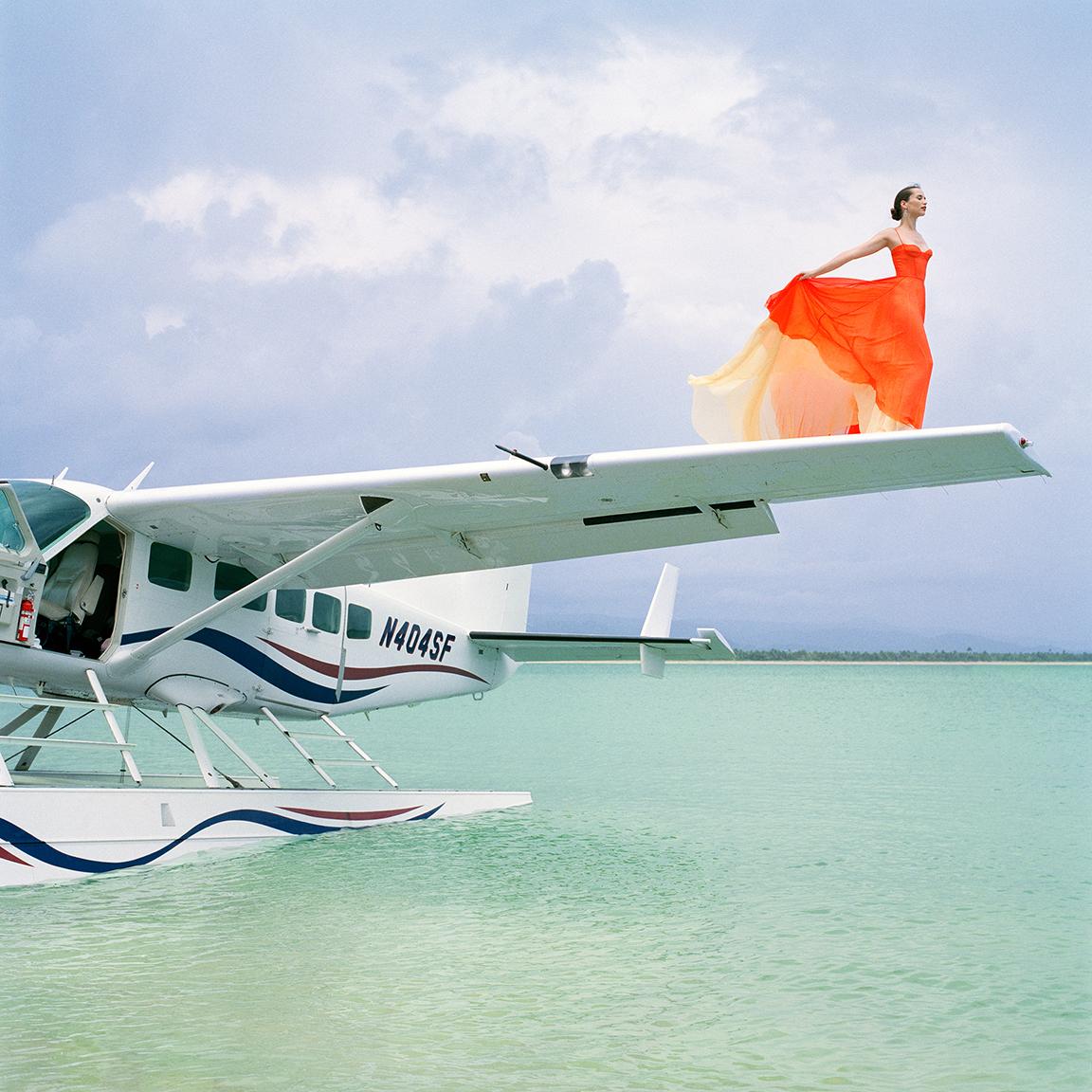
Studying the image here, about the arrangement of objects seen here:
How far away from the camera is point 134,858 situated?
23.8 ft

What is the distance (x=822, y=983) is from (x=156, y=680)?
5.29 m

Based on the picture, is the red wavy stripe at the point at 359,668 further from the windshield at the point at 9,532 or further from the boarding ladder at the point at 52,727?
the windshield at the point at 9,532

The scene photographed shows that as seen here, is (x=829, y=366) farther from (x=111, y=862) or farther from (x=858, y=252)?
(x=111, y=862)

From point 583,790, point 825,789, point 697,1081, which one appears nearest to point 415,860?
point 697,1081

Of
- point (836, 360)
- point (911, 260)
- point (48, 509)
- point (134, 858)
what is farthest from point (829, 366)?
point (134, 858)

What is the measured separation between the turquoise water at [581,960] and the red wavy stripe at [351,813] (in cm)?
14

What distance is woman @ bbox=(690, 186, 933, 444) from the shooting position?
644 centimetres

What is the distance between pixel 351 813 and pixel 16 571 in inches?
139

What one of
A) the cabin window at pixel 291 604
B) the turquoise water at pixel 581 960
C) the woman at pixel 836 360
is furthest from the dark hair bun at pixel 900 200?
the cabin window at pixel 291 604

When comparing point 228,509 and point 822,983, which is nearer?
point 822,983

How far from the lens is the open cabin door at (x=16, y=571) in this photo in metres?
6.84

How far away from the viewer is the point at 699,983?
4980mm

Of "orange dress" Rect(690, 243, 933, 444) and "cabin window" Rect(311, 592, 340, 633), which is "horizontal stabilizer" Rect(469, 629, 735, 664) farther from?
"orange dress" Rect(690, 243, 933, 444)

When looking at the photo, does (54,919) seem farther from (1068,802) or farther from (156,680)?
(1068,802)
